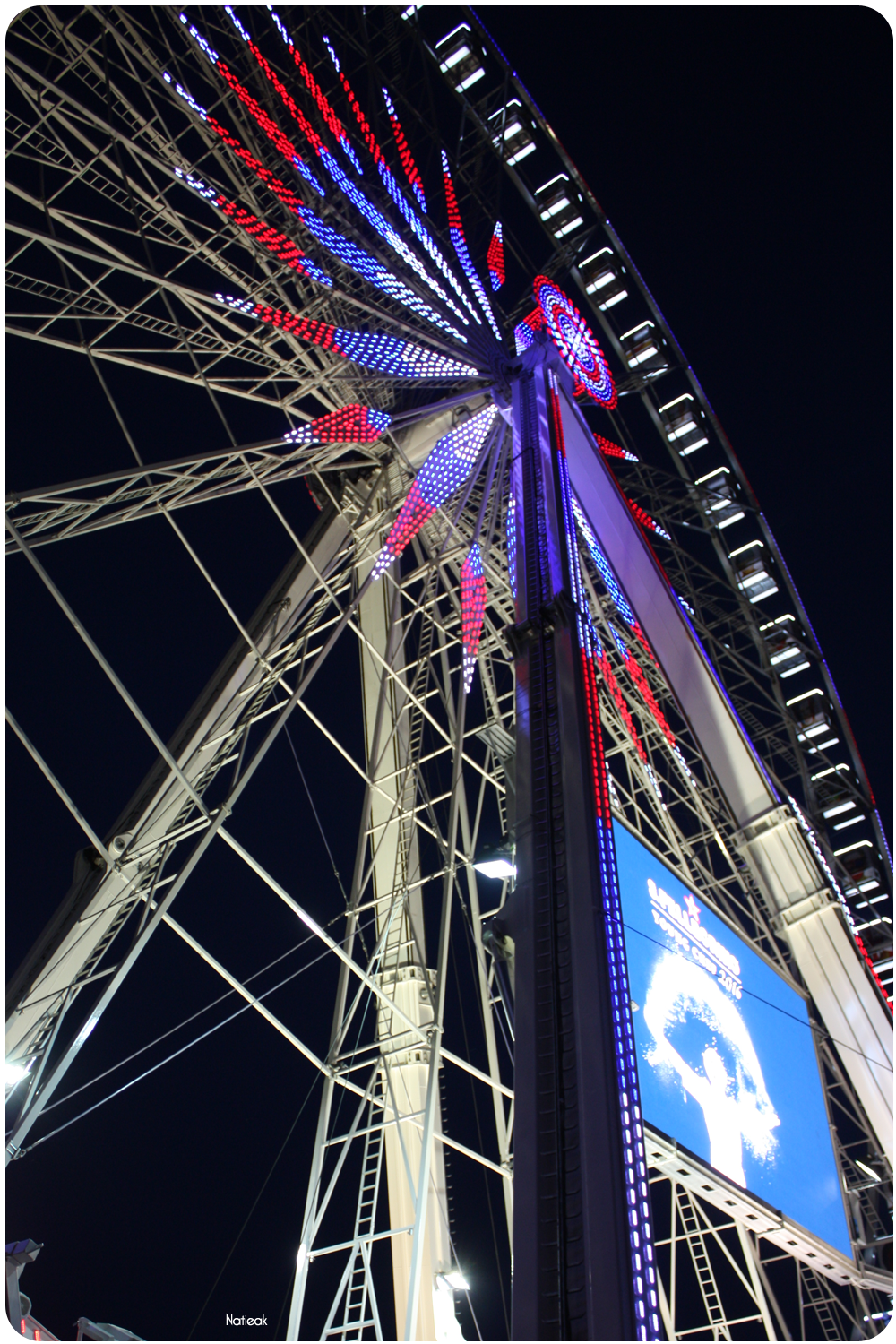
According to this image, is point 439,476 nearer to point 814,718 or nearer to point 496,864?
point 496,864

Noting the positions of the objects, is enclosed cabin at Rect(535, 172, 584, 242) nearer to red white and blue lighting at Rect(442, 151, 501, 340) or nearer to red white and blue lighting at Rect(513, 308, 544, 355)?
red white and blue lighting at Rect(442, 151, 501, 340)

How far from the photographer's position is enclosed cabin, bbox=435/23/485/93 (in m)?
17.1

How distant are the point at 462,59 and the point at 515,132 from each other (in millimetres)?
1565

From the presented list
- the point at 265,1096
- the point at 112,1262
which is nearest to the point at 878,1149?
the point at 112,1262

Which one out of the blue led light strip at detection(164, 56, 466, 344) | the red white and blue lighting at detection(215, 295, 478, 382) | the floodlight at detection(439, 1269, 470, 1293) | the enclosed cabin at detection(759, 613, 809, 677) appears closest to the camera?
the floodlight at detection(439, 1269, 470, 1293)

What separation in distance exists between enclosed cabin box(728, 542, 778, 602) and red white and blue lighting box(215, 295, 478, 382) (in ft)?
30.8

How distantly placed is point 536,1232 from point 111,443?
36.1 metres

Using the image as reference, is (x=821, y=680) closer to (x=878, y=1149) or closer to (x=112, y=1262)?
(x=878, y=1149)

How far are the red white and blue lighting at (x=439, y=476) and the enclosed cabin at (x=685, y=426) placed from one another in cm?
786

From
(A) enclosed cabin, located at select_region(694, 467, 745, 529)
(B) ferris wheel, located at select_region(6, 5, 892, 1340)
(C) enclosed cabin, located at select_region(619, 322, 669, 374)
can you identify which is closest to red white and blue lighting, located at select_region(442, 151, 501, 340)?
(B) ferris wheel, located at select_region(6, 5, 892, 1340)

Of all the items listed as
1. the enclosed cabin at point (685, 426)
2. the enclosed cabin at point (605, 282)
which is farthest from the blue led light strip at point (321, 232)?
the enclosed cabin at point (685, 426)

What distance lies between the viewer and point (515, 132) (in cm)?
1795

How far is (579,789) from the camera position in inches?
221

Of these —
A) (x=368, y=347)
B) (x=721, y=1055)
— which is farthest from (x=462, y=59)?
(x=721, y=1055)
